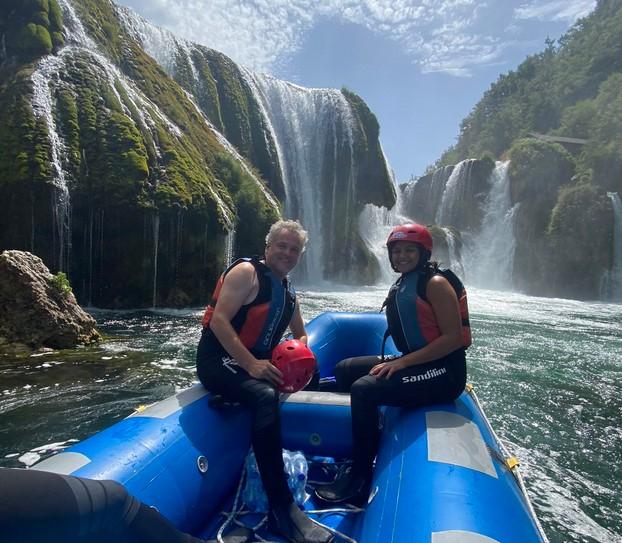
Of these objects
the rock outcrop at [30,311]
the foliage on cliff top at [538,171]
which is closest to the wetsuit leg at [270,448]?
the rock outcrop at [30,311]

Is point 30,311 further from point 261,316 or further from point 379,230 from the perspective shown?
point 379,230

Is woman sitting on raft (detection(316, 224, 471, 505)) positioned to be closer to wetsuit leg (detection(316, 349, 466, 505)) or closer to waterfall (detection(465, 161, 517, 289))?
wetsuit leg (detection(316, 349, 466, 505))

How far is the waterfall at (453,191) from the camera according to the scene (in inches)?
1315

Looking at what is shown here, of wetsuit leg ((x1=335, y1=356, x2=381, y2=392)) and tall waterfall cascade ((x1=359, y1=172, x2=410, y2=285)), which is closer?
wetsuit leg ((x1=335, y1=356, x2=381, y2=392))

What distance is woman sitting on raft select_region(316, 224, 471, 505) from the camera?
285cm

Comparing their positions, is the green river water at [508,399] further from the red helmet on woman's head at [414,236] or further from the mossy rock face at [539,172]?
the mossy rock face at [539,172]

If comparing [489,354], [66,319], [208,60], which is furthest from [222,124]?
[489,354]

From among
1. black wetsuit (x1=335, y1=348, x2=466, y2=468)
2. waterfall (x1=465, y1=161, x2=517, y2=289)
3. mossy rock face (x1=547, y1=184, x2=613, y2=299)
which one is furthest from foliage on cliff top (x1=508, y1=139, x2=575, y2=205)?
black wetsuit (x1=335, y1=348, x2=466, y2=468)

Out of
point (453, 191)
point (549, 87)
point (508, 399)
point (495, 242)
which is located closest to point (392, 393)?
point (508, 399)

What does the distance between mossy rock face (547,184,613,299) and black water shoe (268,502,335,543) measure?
98.0 feet

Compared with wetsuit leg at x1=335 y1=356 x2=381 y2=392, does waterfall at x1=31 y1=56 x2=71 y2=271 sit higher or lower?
higher

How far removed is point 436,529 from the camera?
1741mm

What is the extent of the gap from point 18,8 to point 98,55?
2428mm

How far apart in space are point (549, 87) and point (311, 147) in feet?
147
